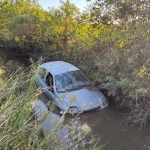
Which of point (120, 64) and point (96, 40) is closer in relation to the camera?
point (120, 64)

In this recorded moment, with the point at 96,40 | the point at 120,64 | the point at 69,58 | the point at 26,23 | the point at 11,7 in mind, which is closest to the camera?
the point at 120,64

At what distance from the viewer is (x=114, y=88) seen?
418 cm

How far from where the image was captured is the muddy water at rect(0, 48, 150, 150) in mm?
3165

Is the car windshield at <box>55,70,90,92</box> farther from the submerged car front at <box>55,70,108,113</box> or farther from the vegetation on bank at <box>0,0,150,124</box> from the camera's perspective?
the vegetation on bank at <box>0,0,150,124</box>

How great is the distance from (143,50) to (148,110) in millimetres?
1821

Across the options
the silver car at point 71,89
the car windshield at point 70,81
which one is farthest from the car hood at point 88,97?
the car windshield at point 70,81

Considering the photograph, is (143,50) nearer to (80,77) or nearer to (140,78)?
(140,78)

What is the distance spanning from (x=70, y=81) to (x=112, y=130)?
2.10 meters

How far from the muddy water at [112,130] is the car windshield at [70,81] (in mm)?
857

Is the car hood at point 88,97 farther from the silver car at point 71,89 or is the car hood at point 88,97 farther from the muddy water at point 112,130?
the muddy water at point 112,130

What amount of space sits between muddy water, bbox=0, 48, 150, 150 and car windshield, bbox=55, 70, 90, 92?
33.7 inches

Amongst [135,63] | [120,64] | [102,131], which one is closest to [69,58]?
[120,64]

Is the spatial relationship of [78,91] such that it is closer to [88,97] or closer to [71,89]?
[71,89]

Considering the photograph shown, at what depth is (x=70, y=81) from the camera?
461 cm
